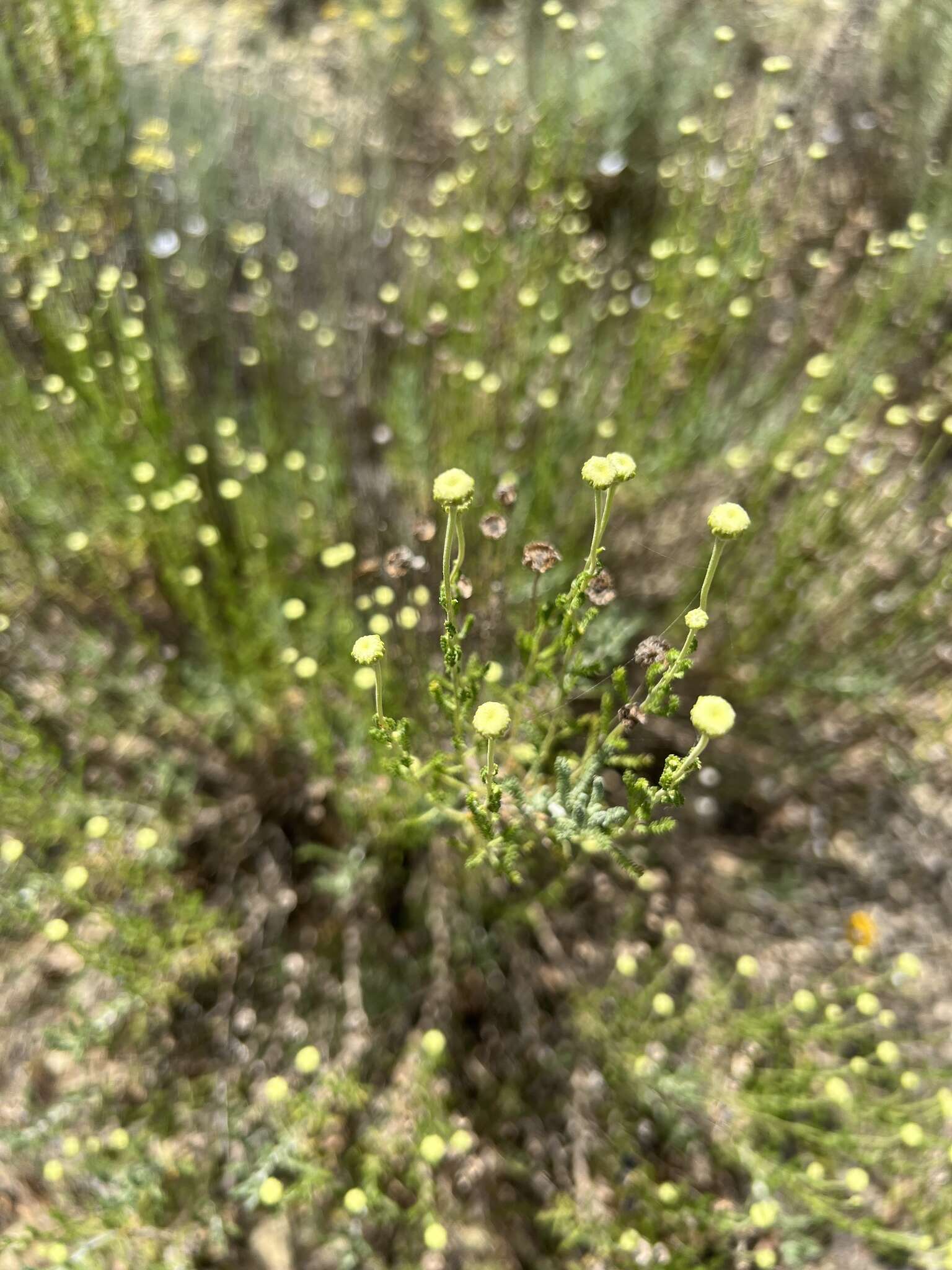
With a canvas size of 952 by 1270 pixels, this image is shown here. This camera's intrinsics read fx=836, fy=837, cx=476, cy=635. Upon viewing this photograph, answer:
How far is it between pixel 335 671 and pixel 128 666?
2.17ft

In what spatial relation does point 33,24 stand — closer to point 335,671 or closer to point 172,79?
point 172,79

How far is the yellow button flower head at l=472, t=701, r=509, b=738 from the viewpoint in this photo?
4.01 ft

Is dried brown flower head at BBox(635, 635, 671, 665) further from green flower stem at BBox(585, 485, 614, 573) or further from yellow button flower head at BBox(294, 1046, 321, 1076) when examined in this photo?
yellow button flower head at BBox(294, 1046, 321, 1076)

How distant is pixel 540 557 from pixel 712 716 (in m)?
0.39

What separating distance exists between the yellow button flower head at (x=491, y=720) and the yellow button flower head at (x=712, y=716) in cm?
27

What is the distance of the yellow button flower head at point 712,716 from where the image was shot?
1.16 meters

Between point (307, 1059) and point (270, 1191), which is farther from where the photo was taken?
point (307, 1059)

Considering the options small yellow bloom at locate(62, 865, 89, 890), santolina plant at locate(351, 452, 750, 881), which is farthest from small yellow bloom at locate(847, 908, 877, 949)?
small yellow bloom at locate(62, 865, 89, 890)

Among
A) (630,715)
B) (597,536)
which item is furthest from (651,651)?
(597,536)

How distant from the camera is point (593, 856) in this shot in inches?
88.9

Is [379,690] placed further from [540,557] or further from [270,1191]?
[270,1191]

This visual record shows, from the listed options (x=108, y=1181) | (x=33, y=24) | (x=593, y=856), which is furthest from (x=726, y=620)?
(x=33, y=24)

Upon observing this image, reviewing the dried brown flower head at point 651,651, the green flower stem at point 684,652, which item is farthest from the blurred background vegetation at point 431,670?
the green flower stem at point 684,652

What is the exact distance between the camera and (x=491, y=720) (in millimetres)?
1232
